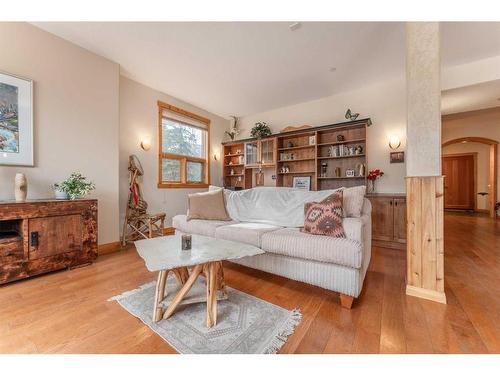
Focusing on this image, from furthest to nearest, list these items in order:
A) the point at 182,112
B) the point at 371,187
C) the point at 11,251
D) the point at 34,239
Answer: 1. the point at 182,112
2. the point at 371,187
3. the point at 34,239
4. the point at 11,251

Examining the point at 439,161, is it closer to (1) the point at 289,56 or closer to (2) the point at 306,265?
(2) the point at 306,265

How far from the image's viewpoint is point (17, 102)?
7.67 feet

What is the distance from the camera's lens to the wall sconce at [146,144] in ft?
12.5

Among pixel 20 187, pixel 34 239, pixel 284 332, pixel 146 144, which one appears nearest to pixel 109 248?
pixel 34 239

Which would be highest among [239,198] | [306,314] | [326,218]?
[239,198]

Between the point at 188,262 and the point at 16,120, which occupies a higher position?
the point at 16,120

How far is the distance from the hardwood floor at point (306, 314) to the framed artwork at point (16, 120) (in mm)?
1328

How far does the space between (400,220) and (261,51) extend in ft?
10.2

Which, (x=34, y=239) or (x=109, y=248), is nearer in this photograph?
(x=34, y=239)

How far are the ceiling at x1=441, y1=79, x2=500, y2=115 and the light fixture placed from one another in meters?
0.94

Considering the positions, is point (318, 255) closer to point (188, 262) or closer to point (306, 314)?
point (306, 314)

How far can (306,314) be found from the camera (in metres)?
1.57

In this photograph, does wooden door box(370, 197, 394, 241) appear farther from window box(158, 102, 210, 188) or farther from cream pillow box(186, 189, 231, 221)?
window box(158, 102, 210, 188)

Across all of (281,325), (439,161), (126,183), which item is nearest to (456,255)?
(439,161)
